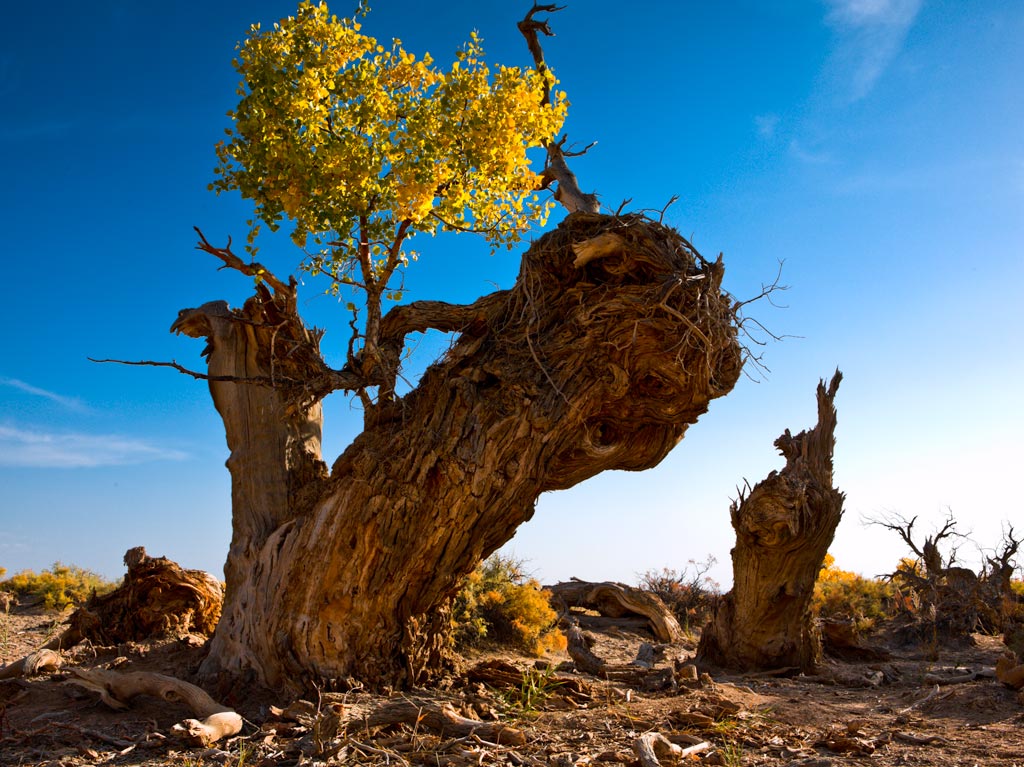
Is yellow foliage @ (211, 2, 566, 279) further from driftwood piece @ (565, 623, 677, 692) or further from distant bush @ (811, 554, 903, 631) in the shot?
distant bush @ (811, 554, 903, 631)

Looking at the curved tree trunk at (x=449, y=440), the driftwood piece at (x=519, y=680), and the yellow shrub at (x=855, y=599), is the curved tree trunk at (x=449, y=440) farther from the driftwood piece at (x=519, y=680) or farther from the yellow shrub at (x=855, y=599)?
the yellow shrub at (x=855, y=599)

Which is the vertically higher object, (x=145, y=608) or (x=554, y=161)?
(x=554, y=161)

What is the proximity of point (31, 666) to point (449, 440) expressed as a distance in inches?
177

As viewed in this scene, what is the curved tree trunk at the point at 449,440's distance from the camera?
7.05 meters

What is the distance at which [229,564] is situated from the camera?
26.3ft

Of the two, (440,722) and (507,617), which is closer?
(440,722)

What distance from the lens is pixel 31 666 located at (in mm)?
7445

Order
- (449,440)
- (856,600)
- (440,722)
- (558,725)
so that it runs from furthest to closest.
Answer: (856,600) → (449,440) → (558,725) → (440,722)

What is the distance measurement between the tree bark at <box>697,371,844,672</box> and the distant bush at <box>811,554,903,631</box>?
494 cm

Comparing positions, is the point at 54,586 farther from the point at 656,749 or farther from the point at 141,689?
the point at 656,749

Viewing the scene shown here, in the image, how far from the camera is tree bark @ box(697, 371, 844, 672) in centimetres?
955

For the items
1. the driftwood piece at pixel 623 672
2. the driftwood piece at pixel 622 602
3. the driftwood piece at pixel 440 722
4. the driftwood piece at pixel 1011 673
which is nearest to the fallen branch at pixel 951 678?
the driftwood piece at pixel 1011 673

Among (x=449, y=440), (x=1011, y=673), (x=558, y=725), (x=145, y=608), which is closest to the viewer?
(x=558, y=725)

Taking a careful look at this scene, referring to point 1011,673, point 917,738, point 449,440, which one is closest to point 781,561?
point 1011,673
